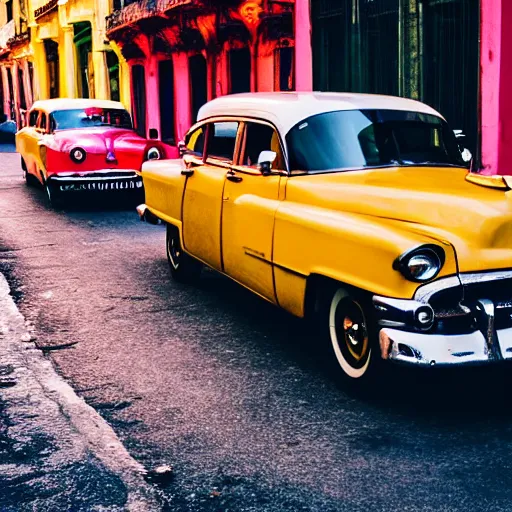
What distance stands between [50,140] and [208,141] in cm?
729

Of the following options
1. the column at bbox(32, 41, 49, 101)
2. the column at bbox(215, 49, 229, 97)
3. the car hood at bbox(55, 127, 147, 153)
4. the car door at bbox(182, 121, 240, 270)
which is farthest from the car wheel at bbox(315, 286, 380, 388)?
the column at bbox(32, 41, 49, 101)

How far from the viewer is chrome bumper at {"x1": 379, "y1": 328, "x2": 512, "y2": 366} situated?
4.61 metres

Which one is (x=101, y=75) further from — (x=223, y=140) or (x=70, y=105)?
(x=223, y=140)

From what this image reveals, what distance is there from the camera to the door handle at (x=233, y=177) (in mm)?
6653

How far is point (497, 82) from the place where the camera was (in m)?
11.2

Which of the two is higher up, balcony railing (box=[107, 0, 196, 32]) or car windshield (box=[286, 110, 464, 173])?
balcony railing (box=[107, 0, 196, 32])

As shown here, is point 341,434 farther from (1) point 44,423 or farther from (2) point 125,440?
(1) point 44,423

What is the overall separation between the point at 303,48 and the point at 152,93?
9308 mm

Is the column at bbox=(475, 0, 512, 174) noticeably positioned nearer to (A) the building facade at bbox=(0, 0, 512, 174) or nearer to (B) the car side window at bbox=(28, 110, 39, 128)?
(A) the building facade at bbox=(0, 0, 512, 174)

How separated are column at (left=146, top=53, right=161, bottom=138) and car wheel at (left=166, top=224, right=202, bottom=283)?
1685cm

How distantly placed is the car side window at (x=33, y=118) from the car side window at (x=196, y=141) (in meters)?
8.74

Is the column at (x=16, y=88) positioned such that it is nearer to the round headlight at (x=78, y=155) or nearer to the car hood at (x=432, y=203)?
the round headlight at (x=78, y=155)

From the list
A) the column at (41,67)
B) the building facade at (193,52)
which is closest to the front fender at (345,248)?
the building facade at (193,52)

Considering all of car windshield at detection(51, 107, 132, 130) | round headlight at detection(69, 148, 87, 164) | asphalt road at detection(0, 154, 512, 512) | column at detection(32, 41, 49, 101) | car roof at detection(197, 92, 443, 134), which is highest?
column at detection(32, 41, 49, 101)
